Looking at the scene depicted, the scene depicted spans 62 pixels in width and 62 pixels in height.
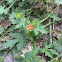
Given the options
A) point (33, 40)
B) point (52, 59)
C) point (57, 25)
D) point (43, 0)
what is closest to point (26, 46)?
point (33, 40)

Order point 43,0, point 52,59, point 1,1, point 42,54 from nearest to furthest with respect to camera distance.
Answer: point 52,59, point 42,54, point 43,0, point 1,1

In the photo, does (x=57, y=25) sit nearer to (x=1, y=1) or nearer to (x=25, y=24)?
(x=25, y=24)

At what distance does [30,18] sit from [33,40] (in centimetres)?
45

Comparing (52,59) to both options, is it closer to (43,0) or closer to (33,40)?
(33,40)

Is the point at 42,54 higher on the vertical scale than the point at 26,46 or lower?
lower

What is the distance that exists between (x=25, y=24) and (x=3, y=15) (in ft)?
1.80

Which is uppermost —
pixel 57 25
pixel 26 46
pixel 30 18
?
pixel 30 18

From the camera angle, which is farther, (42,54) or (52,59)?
(42,54)

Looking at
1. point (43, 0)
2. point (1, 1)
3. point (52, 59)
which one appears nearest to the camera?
point (52, 59)

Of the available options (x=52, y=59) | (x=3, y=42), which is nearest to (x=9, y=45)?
(x=3, y=42)

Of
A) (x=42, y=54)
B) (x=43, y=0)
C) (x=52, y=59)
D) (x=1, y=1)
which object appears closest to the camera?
(x=52, y=59)

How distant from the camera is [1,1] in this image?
224 centimetres

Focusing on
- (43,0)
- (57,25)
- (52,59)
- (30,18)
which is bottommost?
(52,59)

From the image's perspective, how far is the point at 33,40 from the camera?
2.01 m
